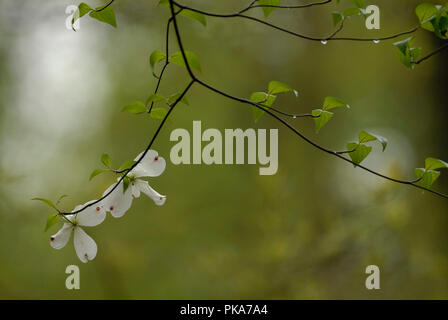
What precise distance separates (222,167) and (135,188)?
1.15 metres

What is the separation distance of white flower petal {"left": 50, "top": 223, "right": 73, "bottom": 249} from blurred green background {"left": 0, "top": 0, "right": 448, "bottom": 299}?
1125mm

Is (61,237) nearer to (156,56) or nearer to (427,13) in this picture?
(156,56)

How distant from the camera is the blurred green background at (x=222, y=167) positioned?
159 cm

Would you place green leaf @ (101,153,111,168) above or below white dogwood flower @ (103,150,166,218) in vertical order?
above

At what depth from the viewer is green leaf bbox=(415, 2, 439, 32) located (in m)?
0.46

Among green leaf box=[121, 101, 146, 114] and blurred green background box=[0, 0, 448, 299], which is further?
blurred green background box=[0, 0, 448, 299]

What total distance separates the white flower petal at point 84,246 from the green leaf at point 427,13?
39 centimetres

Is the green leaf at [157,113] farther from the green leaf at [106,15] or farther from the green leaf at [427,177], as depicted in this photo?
the green leaf at [427,177]

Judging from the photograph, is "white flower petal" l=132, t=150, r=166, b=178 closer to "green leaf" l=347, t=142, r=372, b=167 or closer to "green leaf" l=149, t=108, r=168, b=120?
"green leaf" l=149, t=108, r=168, b=120

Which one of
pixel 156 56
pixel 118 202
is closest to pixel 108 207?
pixel 118 202

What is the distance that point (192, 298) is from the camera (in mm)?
1641

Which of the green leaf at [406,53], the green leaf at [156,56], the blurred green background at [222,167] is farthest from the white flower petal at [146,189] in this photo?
the blurred green background at [222,167]

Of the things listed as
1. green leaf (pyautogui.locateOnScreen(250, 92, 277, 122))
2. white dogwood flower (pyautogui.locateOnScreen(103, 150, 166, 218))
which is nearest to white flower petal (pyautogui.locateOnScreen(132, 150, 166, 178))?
white dogwood flower (pyautogui.locateOnScreen(103, 150, 166, 218))

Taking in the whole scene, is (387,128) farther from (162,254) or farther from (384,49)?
(162,254)
